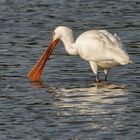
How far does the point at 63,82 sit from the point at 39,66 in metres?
1.16

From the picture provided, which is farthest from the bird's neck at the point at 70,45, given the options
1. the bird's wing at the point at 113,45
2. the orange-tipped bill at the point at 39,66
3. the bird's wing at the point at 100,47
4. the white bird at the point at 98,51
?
the bird's wing at the point at 113,45

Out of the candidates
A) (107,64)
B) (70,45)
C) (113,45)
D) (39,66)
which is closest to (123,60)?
(113,45)

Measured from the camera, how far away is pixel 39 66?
18266 mm

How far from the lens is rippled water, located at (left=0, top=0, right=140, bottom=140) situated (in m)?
13.2

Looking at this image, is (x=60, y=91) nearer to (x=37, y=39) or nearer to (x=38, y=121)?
(x=38, y=121)

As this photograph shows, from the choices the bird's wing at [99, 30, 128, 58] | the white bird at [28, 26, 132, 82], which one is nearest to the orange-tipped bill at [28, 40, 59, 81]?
the white bird at [28, 26, 132, 82]

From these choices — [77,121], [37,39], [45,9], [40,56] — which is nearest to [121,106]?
[77,121]

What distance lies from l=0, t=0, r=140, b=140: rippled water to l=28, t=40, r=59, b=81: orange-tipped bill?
161mm

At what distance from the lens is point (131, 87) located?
16609 mm

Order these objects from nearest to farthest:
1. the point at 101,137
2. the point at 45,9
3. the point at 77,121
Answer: the point at 101,137 < the point at 77,121 < the point at 45,9

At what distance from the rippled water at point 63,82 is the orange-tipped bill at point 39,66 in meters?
0.16

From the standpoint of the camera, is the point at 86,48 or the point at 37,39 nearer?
the point at 86,48

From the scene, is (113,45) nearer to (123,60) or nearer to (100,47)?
(100,47)

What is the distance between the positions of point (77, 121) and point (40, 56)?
248 inches
